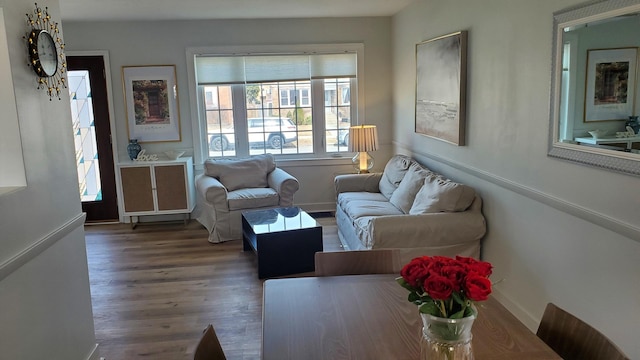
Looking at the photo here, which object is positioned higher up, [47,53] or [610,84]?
[47,53]

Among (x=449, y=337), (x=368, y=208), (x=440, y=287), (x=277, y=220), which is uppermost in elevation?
(x=440, y=287)

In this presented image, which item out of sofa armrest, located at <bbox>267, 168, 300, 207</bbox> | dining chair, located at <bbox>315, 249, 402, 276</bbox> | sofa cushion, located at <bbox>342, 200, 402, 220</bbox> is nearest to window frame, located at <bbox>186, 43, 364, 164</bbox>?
sofa armrest, located at <bbox>267, 168, 300, 207</bbox>

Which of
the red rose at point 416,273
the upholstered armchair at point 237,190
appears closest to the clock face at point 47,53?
the red rose at point 416,273

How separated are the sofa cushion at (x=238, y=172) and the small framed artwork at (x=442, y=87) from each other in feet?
6.29

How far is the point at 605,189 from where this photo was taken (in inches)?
89.0

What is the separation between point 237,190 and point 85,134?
6.79ft

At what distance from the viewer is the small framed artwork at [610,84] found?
2.07 metres

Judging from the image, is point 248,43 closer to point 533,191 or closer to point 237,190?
point 237,190

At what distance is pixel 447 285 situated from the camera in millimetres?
1155

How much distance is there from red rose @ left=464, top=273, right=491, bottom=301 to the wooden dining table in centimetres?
22

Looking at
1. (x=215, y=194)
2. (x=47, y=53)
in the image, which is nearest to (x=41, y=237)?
(x=47, y=53)

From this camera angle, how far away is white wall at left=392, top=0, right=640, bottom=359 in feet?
7.27

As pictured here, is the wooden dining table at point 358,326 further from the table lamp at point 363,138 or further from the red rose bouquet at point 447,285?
the table lamp at point 363,138

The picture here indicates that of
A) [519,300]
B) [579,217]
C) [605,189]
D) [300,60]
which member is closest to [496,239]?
[519,300]
